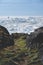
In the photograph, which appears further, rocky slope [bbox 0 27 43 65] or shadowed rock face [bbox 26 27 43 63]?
shadowed rock face [bbox 26 27 43 63]

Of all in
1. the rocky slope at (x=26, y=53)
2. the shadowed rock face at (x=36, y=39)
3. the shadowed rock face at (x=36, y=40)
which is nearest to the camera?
the rocky slope at (x=26, y=53)

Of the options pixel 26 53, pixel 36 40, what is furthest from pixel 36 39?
pixel 26 53

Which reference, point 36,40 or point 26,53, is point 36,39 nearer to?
point 36,40

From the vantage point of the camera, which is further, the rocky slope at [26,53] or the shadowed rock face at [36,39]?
the shadowed rock face at [36,39]

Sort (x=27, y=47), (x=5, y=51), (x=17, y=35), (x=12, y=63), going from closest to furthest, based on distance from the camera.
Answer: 1. (x=12, y=63)
2. (x=5, y=51)
3. (x=27, y=47)
4. (x=17, y=35)

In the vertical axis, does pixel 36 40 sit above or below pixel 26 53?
above

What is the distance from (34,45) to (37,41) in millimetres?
251

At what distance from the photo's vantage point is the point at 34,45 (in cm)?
912

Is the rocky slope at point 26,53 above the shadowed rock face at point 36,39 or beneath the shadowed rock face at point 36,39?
beneath

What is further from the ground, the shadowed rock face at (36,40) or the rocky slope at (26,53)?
the shadowed rock face at (36,40)

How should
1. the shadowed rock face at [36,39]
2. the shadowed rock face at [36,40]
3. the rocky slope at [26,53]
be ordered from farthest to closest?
the shadowed rock face at [36,39], the shadowed rock face at [36,40], the rocky slope at [26,53]

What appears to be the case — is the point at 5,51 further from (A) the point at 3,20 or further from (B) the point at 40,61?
(A) the point at 3,20

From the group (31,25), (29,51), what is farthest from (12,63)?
(31,25)

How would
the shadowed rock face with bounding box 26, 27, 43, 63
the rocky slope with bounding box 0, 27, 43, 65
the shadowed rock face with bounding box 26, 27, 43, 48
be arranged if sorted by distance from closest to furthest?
1. the rocky slope with bounding box 0, 27, 43, 65
2. the shadowed rock face with bounding box 26, 27, 43, 63
3. the shadowed rock face with bounding box 26, 27, 43, 48
